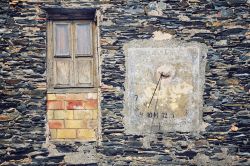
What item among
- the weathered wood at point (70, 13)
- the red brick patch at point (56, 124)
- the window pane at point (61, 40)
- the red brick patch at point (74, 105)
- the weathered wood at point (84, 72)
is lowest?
the red brick patch at point (56, 124)

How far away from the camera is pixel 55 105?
20.3ft

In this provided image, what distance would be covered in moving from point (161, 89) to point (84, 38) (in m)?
1.32

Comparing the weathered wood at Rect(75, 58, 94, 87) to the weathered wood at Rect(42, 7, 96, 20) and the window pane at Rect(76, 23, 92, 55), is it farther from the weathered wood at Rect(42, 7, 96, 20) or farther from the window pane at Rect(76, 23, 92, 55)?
the weathered wood at Rect(42, 7, 96, 20)

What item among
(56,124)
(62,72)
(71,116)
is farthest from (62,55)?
(56,124)

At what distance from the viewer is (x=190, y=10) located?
623 cm

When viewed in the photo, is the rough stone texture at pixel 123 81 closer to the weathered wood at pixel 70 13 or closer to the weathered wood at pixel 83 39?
the weathered wood at pixel 70 13

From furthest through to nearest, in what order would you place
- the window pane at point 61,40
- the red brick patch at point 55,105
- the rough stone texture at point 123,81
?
the window pane at point 61,40 → the red brick patch at point 55,105 → the rough stone texture at point 123,81

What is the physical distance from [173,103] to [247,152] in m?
1.24

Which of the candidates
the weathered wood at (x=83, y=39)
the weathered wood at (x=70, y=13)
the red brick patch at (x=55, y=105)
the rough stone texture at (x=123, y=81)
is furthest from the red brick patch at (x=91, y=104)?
the weathered wood at (x=70, y=13)

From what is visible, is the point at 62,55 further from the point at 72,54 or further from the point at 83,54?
the point at 83,54

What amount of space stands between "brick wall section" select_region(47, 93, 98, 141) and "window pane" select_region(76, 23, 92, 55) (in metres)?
0.63

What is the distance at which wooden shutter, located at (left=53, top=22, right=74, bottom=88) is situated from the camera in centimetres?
625

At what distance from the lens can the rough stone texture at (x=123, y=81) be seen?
606 centimetres

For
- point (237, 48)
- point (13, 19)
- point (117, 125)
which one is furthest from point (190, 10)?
point (13, 19)
